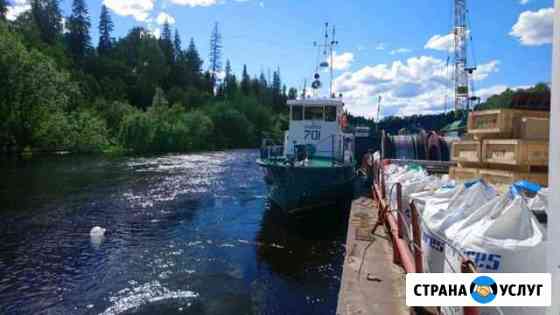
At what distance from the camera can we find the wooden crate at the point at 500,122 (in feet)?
15.9

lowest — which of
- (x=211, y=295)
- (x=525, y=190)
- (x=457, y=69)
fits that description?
(x=211, y=295)

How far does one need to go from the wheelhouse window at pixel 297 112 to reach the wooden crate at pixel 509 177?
10864 mm

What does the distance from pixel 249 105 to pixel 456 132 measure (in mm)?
60653

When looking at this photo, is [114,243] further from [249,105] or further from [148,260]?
[249,105]

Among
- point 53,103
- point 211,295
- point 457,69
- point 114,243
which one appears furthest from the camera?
point 457,69

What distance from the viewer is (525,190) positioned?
3795 mm

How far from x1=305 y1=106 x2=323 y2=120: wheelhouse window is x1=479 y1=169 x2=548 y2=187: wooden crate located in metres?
10.6

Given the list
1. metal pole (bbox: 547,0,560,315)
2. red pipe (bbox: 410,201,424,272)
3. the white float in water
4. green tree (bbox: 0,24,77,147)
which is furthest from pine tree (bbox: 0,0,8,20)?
metal pole (bbox: 547,0,560,315)

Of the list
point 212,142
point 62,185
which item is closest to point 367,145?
point 62,185

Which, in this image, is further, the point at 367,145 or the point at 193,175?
the point at 367,145

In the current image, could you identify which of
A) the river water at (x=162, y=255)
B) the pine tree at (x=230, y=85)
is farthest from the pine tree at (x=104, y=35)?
the river water at (x=162, y=255)

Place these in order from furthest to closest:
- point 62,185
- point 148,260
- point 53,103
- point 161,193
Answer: point 53,103, point 62,185, point 161,193, point 148,260

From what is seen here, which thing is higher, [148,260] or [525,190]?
[525,190]

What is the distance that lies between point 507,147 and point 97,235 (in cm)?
1029
